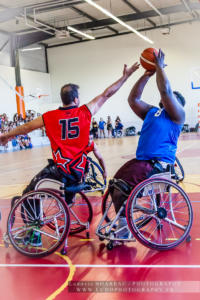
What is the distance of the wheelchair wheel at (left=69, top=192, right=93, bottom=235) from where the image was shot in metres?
3.42

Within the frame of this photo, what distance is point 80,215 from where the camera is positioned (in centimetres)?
419

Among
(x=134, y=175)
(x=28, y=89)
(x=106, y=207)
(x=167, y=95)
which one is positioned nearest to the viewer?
(x=167, y=95)

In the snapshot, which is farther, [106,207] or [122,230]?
[106,207]

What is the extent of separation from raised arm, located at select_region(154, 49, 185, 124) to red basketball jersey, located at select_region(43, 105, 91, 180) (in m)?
0.66

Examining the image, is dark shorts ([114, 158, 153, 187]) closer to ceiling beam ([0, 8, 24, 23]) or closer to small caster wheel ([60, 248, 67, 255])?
small caster wheel ([60, 248, 67, 255])

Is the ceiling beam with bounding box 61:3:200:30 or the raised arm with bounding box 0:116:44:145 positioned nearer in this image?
the raised arm with bounding box 0:116:44:145

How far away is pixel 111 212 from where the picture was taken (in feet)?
13.4

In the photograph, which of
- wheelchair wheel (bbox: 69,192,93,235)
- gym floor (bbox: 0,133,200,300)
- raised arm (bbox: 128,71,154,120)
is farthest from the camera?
wheelchair wheel (bbox: 69,192,93,235)

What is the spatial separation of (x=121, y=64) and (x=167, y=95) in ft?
70.8

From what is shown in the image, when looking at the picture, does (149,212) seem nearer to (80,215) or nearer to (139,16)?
(80,215)

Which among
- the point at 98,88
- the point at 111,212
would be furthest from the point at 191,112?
the point at 111,212

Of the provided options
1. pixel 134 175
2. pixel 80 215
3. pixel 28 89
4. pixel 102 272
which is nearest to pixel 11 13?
pixel 28 89

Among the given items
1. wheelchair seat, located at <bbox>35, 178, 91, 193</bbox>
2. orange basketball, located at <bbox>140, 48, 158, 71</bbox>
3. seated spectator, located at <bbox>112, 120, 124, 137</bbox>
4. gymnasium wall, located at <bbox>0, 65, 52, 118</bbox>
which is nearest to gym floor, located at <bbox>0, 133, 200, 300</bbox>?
wheelchair seat, located at <bbox>35, 178, 91, 193</bbox>

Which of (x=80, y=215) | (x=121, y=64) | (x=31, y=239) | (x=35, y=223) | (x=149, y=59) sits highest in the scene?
A: (x=121, y=64)
